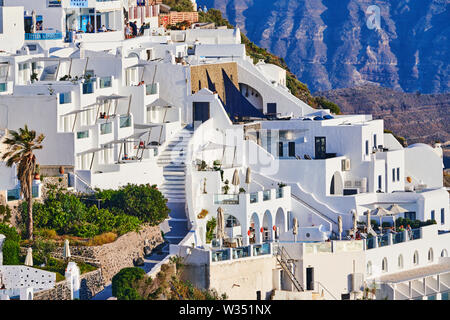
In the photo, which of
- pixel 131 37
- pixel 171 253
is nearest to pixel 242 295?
pixel 171 253

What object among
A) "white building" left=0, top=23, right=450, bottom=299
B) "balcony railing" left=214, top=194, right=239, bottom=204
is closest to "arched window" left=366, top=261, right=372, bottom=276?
"white building" left=0, top=23, right=450, bottom=299

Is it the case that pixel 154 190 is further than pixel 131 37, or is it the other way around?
pixel 131 37

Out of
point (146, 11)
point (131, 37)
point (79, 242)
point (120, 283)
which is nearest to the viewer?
point (120, 283)

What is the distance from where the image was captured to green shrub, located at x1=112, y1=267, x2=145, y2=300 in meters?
62.8

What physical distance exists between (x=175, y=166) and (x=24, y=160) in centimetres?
1290

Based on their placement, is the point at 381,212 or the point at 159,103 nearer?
the point at 381,212

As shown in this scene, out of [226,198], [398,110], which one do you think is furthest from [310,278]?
[398,110]

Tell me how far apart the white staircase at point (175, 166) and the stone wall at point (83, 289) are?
37.6 feet

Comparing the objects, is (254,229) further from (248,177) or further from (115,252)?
(115,252)

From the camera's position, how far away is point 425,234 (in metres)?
80.9

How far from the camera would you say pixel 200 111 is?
8662cm

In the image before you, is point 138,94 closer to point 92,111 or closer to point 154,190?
→ point 92,111

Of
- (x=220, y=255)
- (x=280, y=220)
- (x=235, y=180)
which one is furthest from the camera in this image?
(x=280, y=220)

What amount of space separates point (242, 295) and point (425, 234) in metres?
15.7
